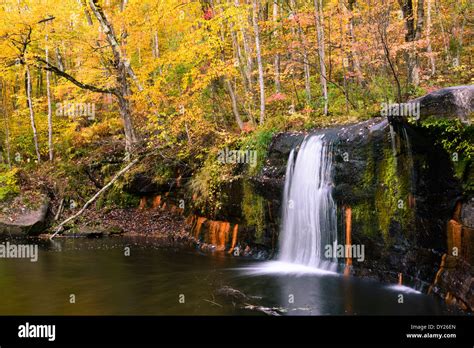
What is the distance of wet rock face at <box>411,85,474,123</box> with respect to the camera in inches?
267

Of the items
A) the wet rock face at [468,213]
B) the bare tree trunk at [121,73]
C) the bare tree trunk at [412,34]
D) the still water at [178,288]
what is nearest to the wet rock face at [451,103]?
the wet rock face at [468,213]

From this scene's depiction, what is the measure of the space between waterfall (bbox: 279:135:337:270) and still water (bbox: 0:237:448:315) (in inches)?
23.1

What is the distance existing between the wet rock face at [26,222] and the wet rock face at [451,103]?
13.9 meters

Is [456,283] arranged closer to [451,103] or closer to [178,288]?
[451,103]

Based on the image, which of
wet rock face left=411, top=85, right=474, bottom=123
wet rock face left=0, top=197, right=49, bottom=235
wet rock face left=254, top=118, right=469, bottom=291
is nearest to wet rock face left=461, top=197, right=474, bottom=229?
wet rock face left=254, top=118, right=469, bottom=291

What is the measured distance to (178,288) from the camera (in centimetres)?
851

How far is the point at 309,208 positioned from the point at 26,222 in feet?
36.2

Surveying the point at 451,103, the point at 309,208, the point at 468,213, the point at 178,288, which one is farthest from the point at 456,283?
the point at 178,288

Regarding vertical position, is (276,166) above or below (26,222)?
above

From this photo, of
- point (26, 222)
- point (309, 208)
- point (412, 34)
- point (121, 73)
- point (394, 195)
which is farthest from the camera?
point (121, 73)

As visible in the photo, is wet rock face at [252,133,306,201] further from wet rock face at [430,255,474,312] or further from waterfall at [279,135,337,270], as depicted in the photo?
wet rock face at [430,255,474,312]

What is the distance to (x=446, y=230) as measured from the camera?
7.08 m
